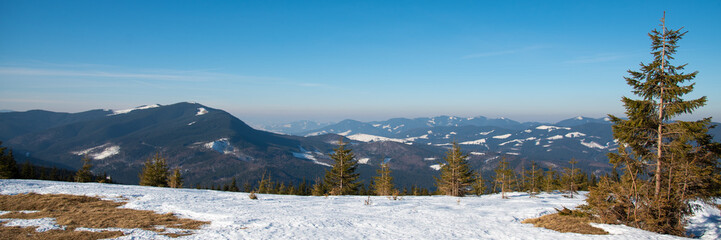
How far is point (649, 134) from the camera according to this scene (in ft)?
46.8

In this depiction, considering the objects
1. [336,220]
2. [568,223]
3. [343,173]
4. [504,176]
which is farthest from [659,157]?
[343,173]

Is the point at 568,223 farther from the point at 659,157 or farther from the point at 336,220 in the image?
the point at 336,220

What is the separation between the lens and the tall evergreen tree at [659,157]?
1241 centimetres

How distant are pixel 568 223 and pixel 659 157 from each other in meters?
5.32

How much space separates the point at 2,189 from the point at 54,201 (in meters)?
5.59

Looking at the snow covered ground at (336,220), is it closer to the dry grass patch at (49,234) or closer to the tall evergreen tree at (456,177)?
the dry grass patch at (49,234)

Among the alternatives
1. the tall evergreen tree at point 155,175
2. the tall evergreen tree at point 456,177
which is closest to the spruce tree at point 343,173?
the tall evergreen tree at point 456,177

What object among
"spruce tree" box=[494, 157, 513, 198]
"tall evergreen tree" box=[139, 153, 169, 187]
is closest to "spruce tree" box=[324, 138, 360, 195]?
"spruce tree" box=[494, 157, 513, 198]

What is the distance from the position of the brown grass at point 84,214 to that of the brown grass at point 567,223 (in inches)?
484

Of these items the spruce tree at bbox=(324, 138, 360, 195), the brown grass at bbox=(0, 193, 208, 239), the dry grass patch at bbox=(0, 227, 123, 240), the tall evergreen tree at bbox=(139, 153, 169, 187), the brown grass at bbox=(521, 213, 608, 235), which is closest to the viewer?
the dry grass patch at bbox=(0, 227, 123, 240)

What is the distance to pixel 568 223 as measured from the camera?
12375mm

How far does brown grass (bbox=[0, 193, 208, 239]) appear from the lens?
33.6ft

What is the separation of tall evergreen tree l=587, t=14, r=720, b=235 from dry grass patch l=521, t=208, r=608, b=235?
2.80 feet

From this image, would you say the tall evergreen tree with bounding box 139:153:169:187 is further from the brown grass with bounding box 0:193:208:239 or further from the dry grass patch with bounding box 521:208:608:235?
the dry grass patch with bounding box 521:208:608:235
